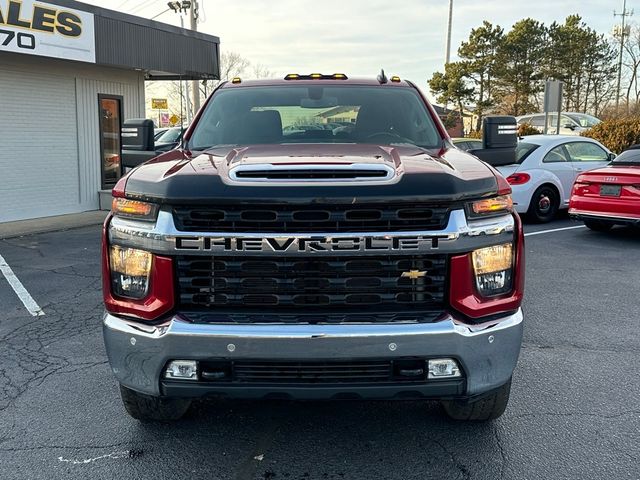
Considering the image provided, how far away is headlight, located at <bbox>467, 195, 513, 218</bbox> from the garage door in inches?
432

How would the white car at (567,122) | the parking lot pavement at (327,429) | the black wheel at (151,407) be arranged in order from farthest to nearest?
the white car at (567,122) → the black wheel at (151,407) → the parking lot pavement at (327,429)

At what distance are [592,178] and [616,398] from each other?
6289 mm

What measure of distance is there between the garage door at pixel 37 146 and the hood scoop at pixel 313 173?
33.8ft

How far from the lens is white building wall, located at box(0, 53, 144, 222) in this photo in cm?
1169

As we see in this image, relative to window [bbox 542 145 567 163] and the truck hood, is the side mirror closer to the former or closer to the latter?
the truck hood

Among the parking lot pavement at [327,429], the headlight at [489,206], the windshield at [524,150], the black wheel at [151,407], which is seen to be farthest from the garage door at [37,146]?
the headlight at [489,206]

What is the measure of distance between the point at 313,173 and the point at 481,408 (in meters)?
1.57

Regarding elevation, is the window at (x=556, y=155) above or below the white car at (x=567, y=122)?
below

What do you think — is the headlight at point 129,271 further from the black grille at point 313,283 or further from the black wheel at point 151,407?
the black wheel at point 151,407

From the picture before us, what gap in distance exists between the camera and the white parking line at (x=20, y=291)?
5854 millimetres

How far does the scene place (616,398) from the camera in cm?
386

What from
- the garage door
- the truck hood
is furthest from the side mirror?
the garage door

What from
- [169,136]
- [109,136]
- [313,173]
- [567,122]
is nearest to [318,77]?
[313,173]

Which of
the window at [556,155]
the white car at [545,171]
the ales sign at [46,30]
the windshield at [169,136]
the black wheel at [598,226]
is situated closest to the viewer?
the black wheel at [598,226]
